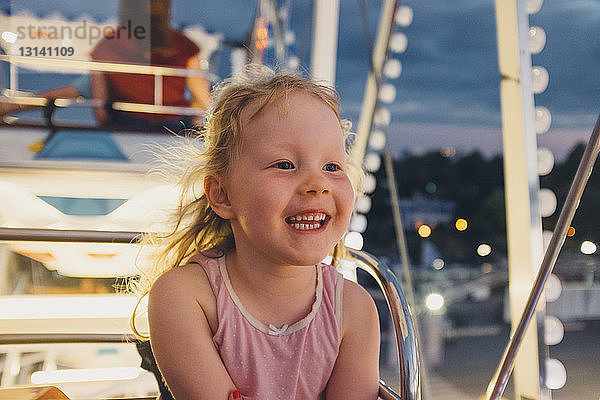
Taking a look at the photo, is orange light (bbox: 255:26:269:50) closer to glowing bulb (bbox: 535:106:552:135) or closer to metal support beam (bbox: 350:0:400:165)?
metal support beam (bbox: 350:0:400:165)

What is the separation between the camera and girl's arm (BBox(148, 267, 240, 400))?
2.08 feet

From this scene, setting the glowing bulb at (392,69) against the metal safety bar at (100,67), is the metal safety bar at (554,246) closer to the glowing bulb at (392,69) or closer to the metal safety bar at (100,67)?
the glowing bulb at (392,69)

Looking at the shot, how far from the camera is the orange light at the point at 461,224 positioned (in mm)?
16438

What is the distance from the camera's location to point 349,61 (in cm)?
1486

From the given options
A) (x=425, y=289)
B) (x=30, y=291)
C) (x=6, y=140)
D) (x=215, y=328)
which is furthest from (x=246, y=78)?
(x=425, y=289)

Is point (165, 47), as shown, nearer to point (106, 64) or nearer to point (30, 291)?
point (106, 64)

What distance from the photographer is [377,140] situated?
2.46m

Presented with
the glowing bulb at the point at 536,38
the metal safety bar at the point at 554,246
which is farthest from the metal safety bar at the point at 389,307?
the glowing bulb at the point at 536,38

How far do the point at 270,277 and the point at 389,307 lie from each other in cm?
22

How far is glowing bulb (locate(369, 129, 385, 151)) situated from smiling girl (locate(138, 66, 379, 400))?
5.59 feet

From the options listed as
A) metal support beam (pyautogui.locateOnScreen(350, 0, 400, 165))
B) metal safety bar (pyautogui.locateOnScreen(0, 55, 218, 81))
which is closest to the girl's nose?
metal support beam (pyautogui.locateOnScreen(350, 0, 400, 165))

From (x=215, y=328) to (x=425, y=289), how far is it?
12411 millimetres

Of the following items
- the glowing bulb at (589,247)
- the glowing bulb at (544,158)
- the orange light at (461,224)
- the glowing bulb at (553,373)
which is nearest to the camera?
the glowing bulb at (553,373)

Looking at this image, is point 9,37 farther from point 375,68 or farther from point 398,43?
point 398,43
